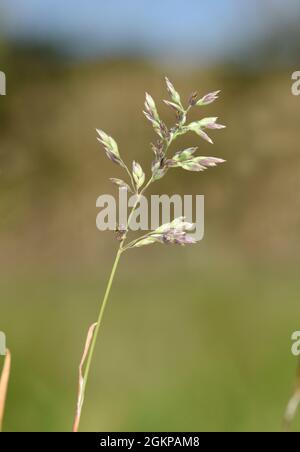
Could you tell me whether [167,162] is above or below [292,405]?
above

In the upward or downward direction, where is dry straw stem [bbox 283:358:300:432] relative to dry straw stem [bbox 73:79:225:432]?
downward

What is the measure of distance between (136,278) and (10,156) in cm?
46

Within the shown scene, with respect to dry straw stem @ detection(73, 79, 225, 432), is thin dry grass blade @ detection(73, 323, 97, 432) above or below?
below

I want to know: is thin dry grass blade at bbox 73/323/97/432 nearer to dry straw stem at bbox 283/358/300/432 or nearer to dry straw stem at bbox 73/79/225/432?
dry straw stem at bbox 73/79/225/432

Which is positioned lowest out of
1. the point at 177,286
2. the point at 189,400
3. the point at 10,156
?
the point at 189,400

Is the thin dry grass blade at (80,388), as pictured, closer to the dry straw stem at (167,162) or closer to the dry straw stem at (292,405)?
the dry straw stem at (167,162)

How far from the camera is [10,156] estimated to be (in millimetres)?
1380

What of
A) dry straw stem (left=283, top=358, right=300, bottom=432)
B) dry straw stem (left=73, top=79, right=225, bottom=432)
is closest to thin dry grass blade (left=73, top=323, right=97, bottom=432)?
dry straw stem (left=73, top=79, right=225, bottom=432)

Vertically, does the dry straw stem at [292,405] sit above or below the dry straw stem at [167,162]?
below

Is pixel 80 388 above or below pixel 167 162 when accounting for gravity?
below

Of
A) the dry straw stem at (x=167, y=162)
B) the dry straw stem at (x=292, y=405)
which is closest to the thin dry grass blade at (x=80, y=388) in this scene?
the dry straw stem at (x=167, y=162)
